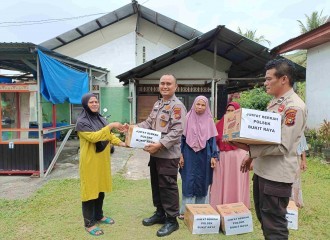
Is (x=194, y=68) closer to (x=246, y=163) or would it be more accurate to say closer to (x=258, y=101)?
(x=258, y=101)

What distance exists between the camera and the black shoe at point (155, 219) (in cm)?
343

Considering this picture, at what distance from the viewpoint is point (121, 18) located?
11.5 m

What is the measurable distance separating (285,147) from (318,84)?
22.6 ft

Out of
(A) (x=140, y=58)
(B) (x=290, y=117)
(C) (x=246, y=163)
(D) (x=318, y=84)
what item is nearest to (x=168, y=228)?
(C) (x=246, y=163)

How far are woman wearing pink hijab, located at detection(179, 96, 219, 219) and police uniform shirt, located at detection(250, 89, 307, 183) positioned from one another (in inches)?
53.8

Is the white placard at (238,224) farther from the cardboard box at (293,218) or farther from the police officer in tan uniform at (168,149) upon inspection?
the police officer in tan uniform at (168,149)

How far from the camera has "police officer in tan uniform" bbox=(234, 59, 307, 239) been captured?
191 centimetres

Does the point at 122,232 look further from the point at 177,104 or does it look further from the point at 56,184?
the point at 56,184

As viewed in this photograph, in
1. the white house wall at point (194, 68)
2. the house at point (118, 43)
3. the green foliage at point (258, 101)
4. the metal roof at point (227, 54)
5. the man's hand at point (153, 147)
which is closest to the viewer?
the man's hand at point (153, 147)

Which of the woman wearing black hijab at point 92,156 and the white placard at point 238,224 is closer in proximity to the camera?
the woman wearing black hijab at point 92,156

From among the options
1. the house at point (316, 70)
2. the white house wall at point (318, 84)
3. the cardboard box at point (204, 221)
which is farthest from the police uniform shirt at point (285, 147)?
the white house wall at point (318, 84)

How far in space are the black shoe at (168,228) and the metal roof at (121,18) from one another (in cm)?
896

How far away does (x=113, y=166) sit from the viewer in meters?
6.71

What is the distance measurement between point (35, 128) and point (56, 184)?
4.46 feet
